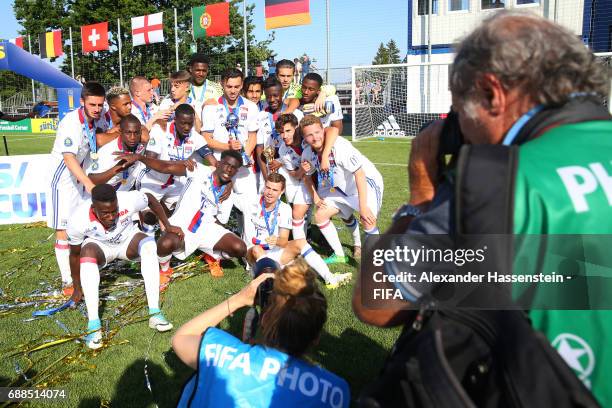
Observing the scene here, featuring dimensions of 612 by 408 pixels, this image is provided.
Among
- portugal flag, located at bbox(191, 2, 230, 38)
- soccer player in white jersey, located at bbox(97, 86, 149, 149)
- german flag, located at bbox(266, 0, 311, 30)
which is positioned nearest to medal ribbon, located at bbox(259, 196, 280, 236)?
soccer player in white jersey, located at bbox(97, 86, 149, 149)

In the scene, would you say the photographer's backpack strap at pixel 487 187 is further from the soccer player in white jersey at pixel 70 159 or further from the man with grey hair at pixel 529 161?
the soccer player in white jersey at pixel 70 159

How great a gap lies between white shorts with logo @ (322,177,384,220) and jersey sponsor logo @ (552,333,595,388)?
5243mm

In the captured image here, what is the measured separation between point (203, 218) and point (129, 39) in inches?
1206

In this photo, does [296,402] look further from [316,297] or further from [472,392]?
[472,392]

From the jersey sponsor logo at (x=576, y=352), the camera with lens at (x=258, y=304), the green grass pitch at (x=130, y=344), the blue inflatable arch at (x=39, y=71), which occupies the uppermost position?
the blue inflatable arch at (x=39, y=71)

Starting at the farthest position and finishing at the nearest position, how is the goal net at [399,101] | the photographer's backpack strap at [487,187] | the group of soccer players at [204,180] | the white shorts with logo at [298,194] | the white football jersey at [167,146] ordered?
the goal net at [399,101] → the white football jersey at [167,146] → the white shorts with logo at [298,194] → the group of soccer players at [204,180] → the photographer's backpack strap at [487,187]

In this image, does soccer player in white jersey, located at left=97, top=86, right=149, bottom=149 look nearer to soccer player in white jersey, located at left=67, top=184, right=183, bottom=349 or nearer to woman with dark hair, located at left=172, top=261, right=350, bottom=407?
soccer player in white jersey, located at left=67, top=184, right=183, bottom=349

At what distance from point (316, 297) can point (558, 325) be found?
4.09ft

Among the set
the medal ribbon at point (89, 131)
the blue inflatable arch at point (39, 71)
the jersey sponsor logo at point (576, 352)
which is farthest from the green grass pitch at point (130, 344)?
the blue inflatable arch at point (39, 71)

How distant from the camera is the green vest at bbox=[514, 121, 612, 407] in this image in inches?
37.4

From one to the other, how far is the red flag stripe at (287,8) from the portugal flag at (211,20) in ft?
12.4

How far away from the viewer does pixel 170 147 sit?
22.0 ft

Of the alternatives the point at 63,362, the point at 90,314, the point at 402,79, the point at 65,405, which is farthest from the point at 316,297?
the point at 402,79

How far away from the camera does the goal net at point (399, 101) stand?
71.3 ft
